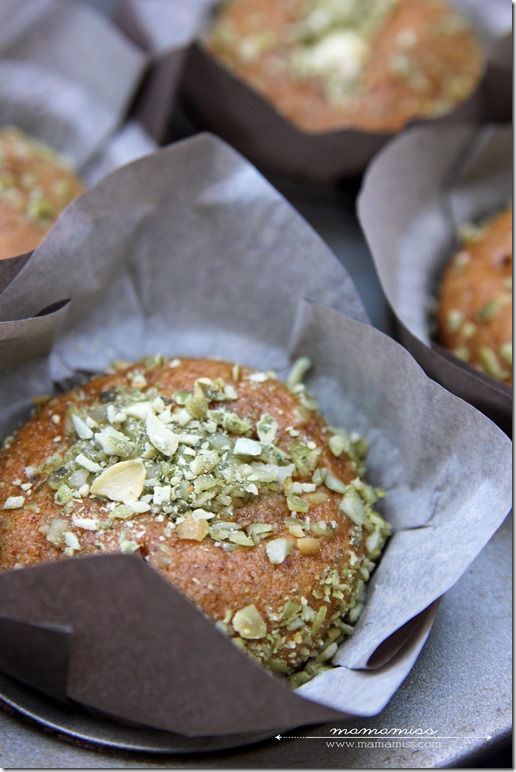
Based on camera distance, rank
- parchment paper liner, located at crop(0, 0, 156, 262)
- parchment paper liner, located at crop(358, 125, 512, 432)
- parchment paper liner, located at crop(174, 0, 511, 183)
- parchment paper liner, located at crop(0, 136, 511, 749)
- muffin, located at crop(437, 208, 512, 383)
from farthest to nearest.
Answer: parchment paper liner, located at crop(0, 0, 156, 262), parchment paper liner, located at crop(174, 0, 511, 183), parchment paper liner, located at crop(358, 125, 512, 432), muffin, located at crop(437, 208, 512, 383), parchment paper liner, located at crop(0, 136, 511, 749)

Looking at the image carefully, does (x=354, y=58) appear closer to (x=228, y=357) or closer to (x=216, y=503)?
(x=228, y=357)

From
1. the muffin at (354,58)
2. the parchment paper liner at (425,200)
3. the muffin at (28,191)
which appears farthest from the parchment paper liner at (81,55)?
the parchment paper liner at (425,200)

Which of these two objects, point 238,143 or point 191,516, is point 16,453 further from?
point 238,143

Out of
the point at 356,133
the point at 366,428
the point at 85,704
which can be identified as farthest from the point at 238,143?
the point at 85,704

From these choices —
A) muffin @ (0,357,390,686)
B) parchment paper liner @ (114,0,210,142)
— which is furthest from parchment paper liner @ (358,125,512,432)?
parchment paper liner @ (114,0,210,142)

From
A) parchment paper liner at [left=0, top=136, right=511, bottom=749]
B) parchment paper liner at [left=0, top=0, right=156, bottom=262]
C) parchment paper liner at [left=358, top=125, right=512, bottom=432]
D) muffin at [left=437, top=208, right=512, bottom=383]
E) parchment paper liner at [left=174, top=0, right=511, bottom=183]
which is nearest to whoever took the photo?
parchment paper liner at [left=0, top=136, right=511, bottom=749]

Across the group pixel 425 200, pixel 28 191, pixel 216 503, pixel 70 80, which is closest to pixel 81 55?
pixel 70 80

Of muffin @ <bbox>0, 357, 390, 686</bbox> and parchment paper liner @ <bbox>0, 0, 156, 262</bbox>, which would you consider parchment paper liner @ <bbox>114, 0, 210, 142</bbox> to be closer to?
parchment paper liner @ <bbox>0, 0, 156, 262</bbox>
